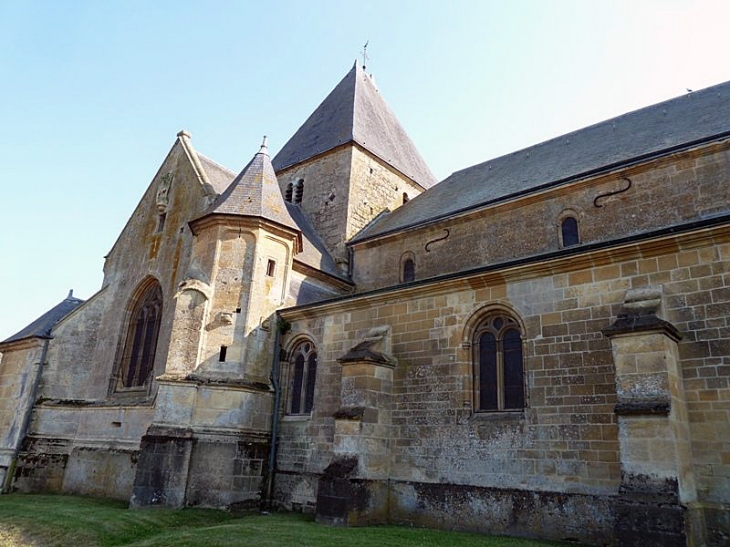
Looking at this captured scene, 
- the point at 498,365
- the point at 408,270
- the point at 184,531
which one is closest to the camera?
the point at 184,531

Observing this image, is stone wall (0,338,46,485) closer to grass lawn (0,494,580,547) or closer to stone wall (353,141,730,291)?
grass lawn (0,494,580,547)

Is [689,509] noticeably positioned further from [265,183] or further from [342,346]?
[265,183]

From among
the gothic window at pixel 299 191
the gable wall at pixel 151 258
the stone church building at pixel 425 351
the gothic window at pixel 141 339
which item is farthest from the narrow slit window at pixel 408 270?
the gothic window at pixel 141 339

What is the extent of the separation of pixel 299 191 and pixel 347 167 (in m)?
2.51

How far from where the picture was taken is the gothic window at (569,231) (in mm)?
13141

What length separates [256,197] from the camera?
559 inches

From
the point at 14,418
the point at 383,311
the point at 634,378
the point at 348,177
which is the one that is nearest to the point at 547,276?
the point at 634,378

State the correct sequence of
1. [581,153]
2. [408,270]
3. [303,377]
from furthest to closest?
[408,270] → [581,153] → [303,377]

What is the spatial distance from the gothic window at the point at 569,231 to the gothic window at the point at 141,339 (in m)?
11.0

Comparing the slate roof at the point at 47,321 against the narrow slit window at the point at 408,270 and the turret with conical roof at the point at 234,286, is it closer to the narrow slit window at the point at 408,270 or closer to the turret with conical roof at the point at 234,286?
the turret with conical roof at the point at 234,286

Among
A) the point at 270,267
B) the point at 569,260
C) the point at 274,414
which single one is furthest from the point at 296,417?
the point at 569,260

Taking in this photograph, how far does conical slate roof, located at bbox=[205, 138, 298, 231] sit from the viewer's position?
A: 1374cm

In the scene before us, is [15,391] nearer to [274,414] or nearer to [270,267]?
[274,414]

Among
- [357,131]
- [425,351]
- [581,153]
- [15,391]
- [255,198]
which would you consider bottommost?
[15,391]
